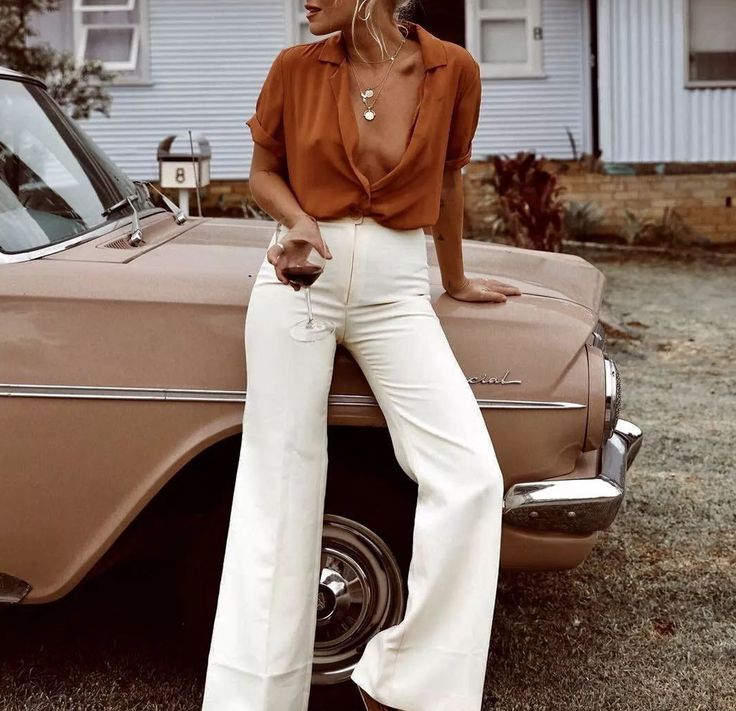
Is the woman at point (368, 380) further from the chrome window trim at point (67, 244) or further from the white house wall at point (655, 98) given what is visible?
the white house wall at point (655, 98)

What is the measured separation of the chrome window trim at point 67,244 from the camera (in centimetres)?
312

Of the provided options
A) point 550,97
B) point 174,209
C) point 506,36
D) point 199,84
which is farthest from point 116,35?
point 174,209

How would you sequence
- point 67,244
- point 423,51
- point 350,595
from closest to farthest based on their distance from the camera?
point 423,51 → point 350,595 → point 67,244

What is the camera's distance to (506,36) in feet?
53.9

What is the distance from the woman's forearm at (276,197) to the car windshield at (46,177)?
0.68m

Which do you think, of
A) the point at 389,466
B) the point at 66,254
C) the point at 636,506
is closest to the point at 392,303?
the point at 389,466

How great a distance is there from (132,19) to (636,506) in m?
13.1

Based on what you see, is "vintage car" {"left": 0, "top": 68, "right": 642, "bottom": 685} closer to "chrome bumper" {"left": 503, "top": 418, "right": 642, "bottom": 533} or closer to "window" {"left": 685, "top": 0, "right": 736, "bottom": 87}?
"chrome bumper" {"left": 503, "top": 418, "right": 642, "bottom": 533}

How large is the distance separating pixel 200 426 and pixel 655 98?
14072 mm

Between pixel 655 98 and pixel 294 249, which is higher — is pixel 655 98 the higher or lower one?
the higher one

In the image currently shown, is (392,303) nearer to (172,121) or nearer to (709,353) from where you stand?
(709,353)

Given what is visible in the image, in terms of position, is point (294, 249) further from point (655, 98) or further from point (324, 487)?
point (655, 98)

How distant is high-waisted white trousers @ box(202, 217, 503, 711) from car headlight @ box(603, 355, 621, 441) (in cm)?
38

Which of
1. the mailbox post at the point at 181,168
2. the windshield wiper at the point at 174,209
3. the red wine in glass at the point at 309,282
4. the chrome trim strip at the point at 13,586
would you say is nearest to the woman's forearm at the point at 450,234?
the red wine in glass at the point at 309,282
